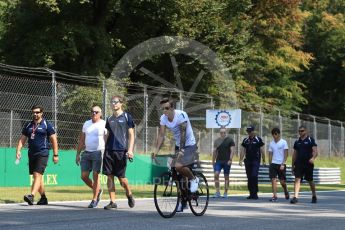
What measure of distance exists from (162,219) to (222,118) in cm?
1761

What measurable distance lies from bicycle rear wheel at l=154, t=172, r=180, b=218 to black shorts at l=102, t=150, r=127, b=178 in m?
1.24

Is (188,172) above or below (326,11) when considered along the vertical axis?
below

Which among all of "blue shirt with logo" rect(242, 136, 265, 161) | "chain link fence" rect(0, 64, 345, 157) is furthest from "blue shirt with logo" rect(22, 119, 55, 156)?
"chain link fence" rect(0, 64, 345, 157)

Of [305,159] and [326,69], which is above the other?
[326,69]

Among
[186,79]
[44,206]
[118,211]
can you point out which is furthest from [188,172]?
[186,79]

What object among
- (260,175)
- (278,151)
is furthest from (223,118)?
(278,151)

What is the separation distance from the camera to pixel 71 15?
36188 mm

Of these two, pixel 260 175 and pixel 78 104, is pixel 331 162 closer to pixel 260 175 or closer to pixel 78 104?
pixel 260 175

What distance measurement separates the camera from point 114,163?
1264 centimetres

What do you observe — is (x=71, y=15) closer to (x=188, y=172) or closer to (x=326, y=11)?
(x=188, y=172)

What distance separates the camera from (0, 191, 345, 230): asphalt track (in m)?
10.2

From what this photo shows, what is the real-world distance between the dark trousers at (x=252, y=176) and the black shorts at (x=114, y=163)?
551 cm

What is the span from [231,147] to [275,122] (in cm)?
1839

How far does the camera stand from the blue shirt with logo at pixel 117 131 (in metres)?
12.6
